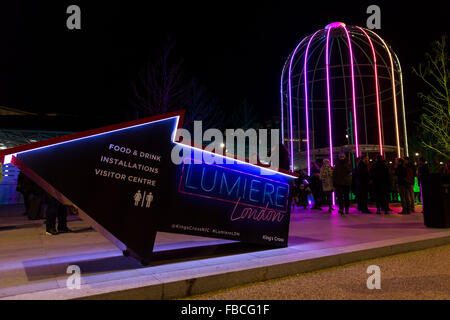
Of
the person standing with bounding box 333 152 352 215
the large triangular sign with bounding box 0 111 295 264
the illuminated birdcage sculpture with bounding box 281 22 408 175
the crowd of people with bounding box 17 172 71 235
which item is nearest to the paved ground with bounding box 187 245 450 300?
the large triangular sign with bounding box 0 111 295 264

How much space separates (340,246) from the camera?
5250 mm

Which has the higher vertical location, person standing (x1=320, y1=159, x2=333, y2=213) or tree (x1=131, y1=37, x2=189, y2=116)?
tree (x1=131, y1=37, x2=189, y2=116)

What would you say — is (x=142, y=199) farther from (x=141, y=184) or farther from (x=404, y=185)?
(x=404, y=185)

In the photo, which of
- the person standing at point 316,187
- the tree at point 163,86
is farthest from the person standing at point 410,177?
the tree at point 163,86

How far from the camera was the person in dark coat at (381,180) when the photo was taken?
31.8ft

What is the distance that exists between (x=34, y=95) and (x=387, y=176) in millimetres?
20848

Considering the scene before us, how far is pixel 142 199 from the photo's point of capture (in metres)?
4.07

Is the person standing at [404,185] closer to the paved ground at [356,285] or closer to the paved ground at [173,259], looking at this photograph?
the paved ground at [173,259]

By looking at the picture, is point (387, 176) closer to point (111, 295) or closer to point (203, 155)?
point (203, 155)

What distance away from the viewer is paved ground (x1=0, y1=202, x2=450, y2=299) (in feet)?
11.3

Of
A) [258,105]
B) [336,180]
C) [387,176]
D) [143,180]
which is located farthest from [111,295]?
[258,105]

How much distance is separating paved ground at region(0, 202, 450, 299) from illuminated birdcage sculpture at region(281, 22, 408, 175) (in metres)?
6.06

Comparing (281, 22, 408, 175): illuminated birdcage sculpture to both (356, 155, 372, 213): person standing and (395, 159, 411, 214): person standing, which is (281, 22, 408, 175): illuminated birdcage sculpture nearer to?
(356, 155, 372, 213): person standing

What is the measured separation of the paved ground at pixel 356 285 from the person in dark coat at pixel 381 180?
17.0ft
